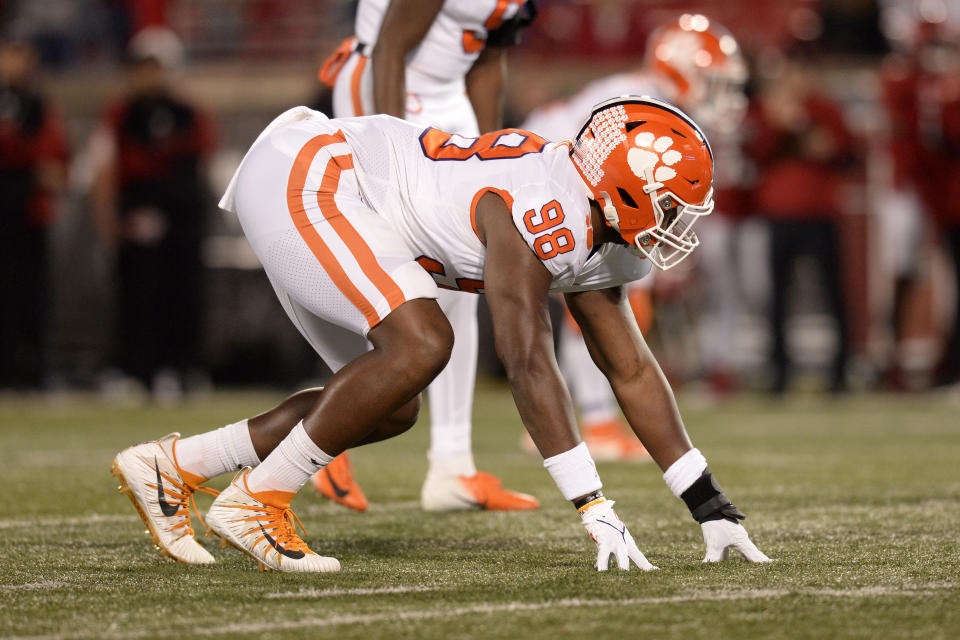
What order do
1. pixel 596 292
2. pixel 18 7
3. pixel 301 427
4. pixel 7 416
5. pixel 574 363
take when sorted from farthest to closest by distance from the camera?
1. pixel 18 7
2. pixel 7 416
3. pixel 574 363
4. pixel 596 292
5. pixel 301 427

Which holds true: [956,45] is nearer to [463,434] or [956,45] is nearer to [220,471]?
[463,434]

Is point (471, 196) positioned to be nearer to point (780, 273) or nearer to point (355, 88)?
point (355, 88)

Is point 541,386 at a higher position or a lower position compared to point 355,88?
lower

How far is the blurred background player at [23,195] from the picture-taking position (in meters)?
8.92

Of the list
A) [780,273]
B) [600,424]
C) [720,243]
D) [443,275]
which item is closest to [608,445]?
[600,424]

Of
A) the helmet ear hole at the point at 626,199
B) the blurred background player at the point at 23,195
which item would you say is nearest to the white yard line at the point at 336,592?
the helmet ear hole at the point at 626,199

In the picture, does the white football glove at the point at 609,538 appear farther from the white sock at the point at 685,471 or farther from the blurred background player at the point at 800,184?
the blurred background player at the point at 800,184

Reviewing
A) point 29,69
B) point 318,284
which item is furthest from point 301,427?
point 29,69

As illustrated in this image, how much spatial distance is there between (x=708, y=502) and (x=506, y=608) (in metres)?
0.73

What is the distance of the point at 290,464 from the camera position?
3.10 metres

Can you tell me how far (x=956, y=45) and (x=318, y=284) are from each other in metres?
7.55

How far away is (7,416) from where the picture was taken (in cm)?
809

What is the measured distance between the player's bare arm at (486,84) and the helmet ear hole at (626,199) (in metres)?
1.58

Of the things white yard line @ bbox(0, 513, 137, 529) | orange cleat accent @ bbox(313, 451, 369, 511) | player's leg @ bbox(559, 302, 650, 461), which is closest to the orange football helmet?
orange cleat accent @ bbox(313, 451, 369, 511)
